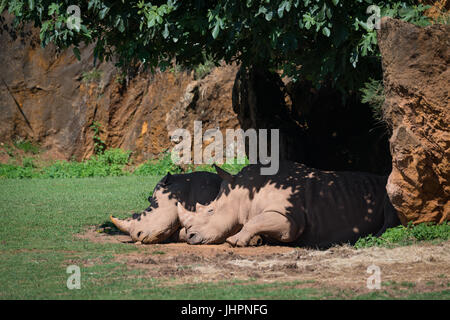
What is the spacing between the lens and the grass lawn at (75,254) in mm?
6461

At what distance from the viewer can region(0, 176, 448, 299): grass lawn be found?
6.46 metres

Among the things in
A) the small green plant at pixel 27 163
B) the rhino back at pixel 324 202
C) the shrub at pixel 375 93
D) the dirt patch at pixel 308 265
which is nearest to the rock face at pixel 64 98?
the small green plant at pixel 27 163

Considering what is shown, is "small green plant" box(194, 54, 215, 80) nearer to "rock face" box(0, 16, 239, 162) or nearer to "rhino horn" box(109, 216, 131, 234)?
"rock face" box(0, 16, 239, 162)

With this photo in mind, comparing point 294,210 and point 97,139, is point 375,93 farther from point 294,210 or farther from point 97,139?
point 97,139

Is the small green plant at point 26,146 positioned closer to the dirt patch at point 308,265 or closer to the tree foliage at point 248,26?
the tree foliage at point 248,26

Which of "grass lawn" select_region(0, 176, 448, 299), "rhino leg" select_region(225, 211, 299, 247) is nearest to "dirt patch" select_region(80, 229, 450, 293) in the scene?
"rhino leg" select_region(225, 211, 299, 247)

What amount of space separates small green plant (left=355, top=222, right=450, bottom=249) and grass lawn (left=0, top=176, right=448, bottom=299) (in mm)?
2217

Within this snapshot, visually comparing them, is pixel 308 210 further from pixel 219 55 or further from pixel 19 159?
pixel 19 159

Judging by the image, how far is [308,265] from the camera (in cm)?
773

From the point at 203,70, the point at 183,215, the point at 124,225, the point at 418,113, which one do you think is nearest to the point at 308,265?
the point at 418,113

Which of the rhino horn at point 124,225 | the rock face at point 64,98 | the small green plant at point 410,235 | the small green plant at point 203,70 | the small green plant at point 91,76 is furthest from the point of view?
the small green plant at point 91,76

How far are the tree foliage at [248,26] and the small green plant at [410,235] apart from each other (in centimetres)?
218

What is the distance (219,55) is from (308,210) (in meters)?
3.26

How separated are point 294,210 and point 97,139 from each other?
47.0 ft
